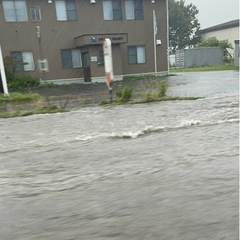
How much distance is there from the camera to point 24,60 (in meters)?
21.2

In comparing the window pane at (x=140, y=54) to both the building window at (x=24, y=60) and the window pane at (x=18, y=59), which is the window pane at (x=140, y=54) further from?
the window pane at (x=18, y=59)

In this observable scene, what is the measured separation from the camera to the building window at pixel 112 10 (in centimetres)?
2239

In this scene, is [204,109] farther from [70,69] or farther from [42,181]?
[70,69]

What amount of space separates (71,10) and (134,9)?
5162mm

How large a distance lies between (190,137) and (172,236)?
11.0 feet

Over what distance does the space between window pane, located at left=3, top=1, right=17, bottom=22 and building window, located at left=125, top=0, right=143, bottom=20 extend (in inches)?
338

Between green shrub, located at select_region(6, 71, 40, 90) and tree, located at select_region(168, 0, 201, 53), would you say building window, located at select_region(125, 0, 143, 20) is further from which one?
tree, located at select_region(168, 0, 201, 53)

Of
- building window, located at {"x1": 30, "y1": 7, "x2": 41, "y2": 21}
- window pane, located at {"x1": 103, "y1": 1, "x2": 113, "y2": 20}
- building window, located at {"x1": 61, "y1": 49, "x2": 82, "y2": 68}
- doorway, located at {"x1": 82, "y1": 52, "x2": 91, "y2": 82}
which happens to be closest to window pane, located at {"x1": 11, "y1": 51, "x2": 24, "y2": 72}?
building window, located at {"x1": 30, "y1": 7, "x2": 41, "y2": 21}

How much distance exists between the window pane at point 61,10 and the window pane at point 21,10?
2.33m

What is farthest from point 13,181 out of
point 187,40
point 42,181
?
point 187,40

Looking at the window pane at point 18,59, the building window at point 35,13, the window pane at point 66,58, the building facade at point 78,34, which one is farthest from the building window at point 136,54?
the window pane at point 18,59

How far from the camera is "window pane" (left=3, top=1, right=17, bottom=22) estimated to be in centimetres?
2000

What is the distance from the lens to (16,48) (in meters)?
20.7

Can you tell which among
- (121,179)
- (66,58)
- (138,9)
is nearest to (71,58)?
(66,58)
